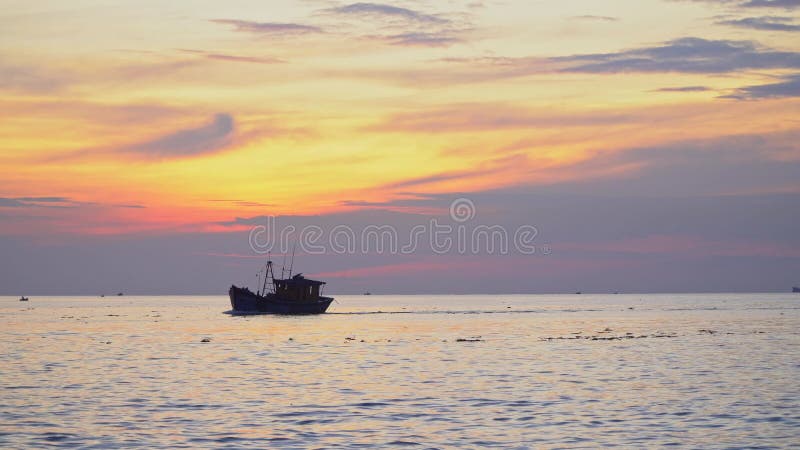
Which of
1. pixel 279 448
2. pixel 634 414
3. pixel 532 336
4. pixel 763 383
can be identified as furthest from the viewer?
pixel 532 336

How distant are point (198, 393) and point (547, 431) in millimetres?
20628

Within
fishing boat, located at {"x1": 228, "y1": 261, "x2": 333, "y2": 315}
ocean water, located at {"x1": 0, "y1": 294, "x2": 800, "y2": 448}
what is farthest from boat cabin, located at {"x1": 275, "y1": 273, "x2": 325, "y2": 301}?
ocean water, located at {"x1": 0, "y1": 294, "x2": 800, "y2": 448}

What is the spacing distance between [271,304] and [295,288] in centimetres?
526

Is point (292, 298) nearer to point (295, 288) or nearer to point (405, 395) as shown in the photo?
point (295, 288)

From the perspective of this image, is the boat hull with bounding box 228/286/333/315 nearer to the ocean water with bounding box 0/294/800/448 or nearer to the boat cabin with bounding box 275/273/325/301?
the boat cabin with bounding box 275/273/325/301

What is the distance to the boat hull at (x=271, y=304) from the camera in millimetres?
148000

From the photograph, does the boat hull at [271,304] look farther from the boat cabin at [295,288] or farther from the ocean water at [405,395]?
the ocean water at [405,395]

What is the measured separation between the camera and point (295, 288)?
147 m

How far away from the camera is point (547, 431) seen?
3519cm

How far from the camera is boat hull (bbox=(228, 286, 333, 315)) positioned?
486 feet

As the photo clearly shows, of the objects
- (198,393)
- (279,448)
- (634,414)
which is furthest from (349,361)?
(279,448)

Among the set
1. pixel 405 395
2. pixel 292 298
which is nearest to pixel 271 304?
pixel 292 298

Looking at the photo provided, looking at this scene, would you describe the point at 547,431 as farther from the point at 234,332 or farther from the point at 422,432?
the point at 234,332

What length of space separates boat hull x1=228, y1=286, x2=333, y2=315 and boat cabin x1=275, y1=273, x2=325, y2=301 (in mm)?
832
